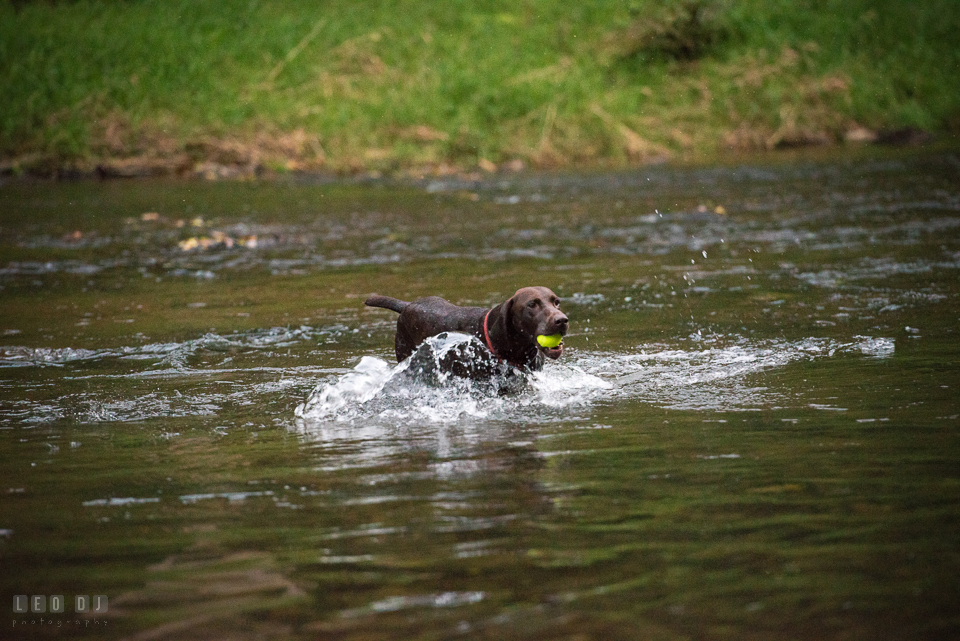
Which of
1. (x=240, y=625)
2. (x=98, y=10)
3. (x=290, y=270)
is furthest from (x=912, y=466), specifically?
(x=98, y=10)

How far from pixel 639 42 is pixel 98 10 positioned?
1263 cm

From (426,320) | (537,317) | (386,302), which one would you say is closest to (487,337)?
(537,317)

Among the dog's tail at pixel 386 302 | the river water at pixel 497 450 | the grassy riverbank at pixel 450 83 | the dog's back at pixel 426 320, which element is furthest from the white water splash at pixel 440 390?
the grassy riverbank at pixel 450 83

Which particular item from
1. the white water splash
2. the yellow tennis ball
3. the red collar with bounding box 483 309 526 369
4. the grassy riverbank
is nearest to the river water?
the white water splash

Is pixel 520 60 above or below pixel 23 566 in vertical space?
above

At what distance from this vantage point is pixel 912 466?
13.8 ft

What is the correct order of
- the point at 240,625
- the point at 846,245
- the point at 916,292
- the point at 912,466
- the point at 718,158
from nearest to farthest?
1. the point at 240,625
2. the point at 912,466
3. the point at 916,292
4. the point at 846,245
5. the point at 718,158

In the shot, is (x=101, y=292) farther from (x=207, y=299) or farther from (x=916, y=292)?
(x=916, y=292)

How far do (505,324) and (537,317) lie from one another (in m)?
0.25

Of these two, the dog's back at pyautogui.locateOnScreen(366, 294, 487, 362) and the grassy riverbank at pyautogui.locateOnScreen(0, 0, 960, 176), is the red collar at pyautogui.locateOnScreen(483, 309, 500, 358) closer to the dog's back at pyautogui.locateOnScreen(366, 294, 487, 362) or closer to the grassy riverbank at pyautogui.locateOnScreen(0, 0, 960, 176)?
the dog's back at pyautogui.locateOnScreen(366, 294, 487, 362)

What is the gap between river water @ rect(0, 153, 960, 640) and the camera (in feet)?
10.2

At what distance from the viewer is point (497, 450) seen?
480 centimetres

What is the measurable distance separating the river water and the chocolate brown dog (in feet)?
0.69

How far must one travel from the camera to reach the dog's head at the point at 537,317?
5812 mm
